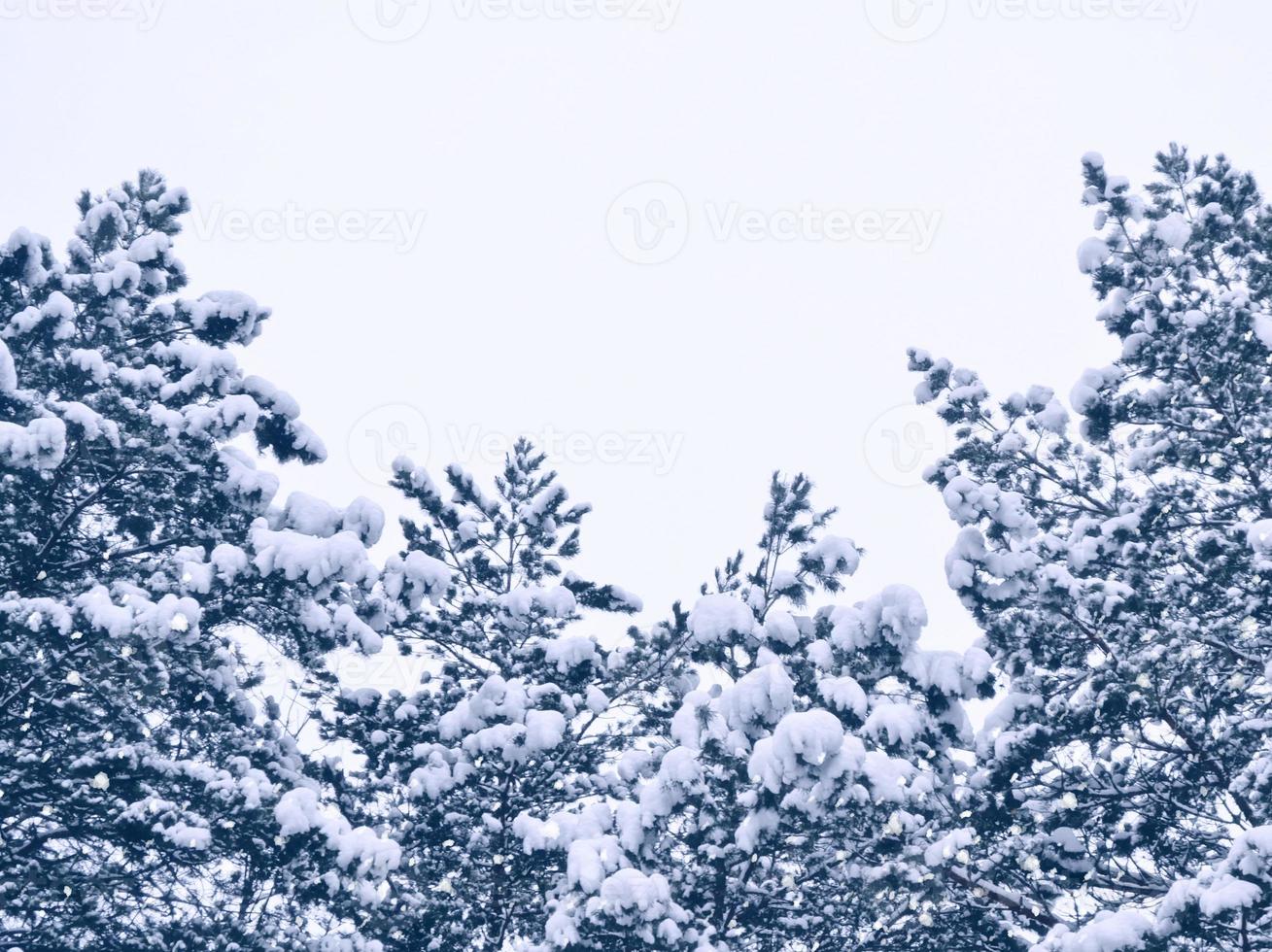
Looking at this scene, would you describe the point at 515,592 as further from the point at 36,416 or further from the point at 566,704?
the point at 36,416

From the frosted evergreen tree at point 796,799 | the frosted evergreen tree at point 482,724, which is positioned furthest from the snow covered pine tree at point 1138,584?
the frosted evergreen tree at point 482,724

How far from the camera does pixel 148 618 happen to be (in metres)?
8.77

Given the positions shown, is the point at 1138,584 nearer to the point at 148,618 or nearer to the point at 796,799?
the point at 796,799

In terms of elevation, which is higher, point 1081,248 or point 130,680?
point 1081,248

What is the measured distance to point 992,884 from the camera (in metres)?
10.6

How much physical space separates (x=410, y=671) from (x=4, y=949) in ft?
22.6

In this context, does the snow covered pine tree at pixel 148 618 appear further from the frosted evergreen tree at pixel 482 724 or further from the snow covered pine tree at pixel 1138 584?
the snow covered pine tree at pixel 1138 584

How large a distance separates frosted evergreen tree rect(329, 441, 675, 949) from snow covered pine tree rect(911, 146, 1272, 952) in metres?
4.80

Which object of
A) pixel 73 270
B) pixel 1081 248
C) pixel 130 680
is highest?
pixel 1081 248

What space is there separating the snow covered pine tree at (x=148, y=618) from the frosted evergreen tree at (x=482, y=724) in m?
1.68

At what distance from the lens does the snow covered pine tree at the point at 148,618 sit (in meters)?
9.27

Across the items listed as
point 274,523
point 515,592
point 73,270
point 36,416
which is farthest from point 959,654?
point 73,270

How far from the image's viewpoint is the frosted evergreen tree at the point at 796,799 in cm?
915

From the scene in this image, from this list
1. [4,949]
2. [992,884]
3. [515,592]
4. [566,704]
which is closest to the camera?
[4,949]
